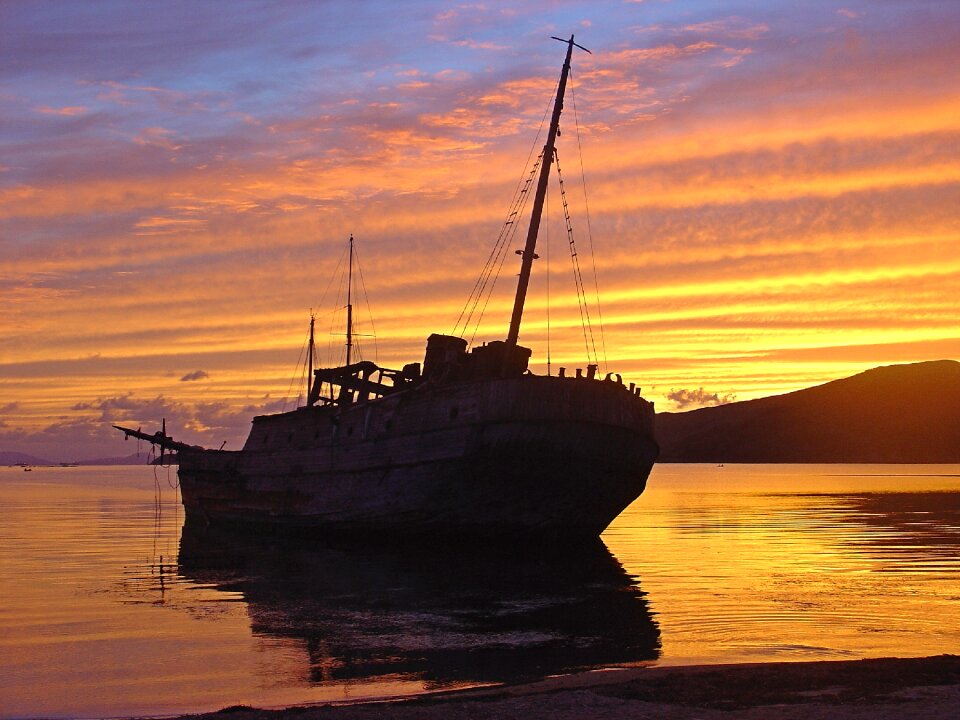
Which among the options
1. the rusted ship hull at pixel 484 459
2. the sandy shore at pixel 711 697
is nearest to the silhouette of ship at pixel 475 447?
the rusted ship hull at pixel 484 459

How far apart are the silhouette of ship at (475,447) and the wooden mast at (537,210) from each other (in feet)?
0.17

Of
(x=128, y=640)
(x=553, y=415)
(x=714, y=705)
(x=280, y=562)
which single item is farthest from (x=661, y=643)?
(x=280, y=562)

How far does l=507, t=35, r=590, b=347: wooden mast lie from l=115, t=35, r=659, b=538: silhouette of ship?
0.05m

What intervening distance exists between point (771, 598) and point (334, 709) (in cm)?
1534

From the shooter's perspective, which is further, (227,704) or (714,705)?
Answer: (227,704)

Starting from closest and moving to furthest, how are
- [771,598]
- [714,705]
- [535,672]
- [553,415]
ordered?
[714,705] → [535,672] → [771,598] → [553,415]

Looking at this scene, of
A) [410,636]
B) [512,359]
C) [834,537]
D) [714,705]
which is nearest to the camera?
[714,705]

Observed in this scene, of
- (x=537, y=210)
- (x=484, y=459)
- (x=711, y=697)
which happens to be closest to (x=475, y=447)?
(x=484, y=459)

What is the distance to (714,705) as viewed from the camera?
12758 mm

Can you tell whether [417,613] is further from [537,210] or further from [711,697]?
[537,210]

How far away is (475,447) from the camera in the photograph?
35375 mm

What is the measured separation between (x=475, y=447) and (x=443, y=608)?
1157cm

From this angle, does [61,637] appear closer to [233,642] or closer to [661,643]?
[233,642]

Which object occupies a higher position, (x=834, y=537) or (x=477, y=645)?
(x=477, y=645)
